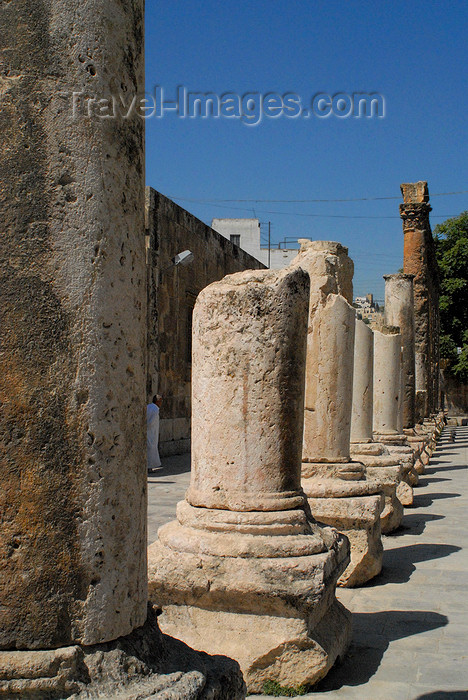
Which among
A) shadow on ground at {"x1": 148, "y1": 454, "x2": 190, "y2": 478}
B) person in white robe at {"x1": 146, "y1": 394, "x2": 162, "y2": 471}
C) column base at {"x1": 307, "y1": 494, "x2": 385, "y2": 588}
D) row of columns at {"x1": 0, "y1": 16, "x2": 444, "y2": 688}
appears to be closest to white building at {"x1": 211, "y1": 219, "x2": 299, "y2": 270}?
shadow on ground at {"x1": 148, "y1": 454, "x2": 190, "y2": 478}

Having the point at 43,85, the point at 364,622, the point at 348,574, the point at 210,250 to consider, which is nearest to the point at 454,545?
the point at 348,574

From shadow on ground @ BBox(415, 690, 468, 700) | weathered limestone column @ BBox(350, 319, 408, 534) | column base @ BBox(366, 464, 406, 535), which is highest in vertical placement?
weathered limestone column @ BBox(350, 319, 408, 534)

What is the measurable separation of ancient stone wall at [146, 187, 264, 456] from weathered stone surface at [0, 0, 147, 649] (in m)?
13.4

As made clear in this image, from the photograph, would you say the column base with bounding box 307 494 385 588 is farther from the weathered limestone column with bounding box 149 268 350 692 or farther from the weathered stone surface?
the weathered stone surface

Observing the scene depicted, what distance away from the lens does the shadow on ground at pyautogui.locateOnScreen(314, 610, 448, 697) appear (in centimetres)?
412

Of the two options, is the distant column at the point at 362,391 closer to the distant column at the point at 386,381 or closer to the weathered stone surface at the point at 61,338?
the distant column at the point at 386,381

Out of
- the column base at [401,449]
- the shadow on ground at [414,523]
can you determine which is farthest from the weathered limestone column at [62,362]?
the column base at [401,449]

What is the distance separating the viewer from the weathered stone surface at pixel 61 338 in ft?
7.16

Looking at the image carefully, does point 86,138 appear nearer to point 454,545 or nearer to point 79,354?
point 79,354

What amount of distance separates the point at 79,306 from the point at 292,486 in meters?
2.51

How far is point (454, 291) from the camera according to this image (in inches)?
1533

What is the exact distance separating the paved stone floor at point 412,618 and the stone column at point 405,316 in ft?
20.6

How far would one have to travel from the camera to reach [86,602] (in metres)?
2.22

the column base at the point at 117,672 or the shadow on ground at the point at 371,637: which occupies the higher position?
the column base at the point at 117,672
